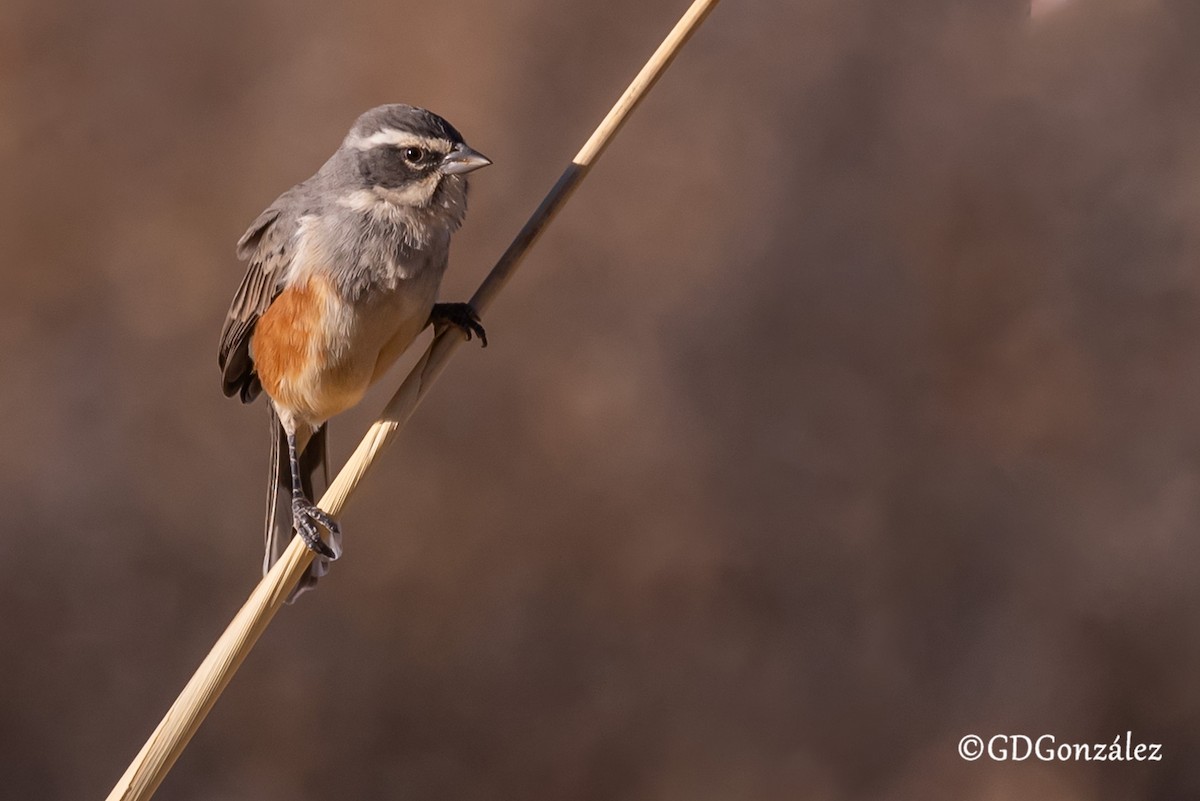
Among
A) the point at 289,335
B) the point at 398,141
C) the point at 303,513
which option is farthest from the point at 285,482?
the point at 398,141

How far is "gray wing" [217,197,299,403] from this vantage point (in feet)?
5.82

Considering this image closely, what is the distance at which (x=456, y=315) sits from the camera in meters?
1.79

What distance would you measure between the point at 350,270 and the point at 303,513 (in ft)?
1.30

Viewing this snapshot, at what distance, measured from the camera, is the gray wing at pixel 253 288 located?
69.8 inches

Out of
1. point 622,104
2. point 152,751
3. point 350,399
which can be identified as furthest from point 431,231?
point 152,751

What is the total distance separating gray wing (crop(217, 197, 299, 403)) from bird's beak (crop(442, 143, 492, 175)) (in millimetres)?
307

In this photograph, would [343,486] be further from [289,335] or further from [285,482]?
[285,482]

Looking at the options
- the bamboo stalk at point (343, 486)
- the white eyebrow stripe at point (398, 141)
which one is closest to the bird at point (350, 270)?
the white eyebrow stripe at point (398, 141)

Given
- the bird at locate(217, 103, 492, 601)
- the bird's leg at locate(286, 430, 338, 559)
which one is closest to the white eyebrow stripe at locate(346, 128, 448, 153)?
the bird at locate(217, 103, 492, 601)

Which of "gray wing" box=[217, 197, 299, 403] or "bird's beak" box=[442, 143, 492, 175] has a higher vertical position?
"bird's beak" box=[442, 143, 492, 175]

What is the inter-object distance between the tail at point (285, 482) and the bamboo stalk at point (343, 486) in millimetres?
539

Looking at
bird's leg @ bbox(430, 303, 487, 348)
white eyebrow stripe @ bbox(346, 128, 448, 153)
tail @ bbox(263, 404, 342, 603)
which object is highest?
white eyebrow stripe @ bbox(346, 128, 448, 153)

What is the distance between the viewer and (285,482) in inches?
76.4

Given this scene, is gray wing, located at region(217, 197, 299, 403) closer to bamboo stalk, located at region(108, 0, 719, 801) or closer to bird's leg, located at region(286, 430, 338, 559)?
bird's leg, located at region(286, 430, 338, 559)
